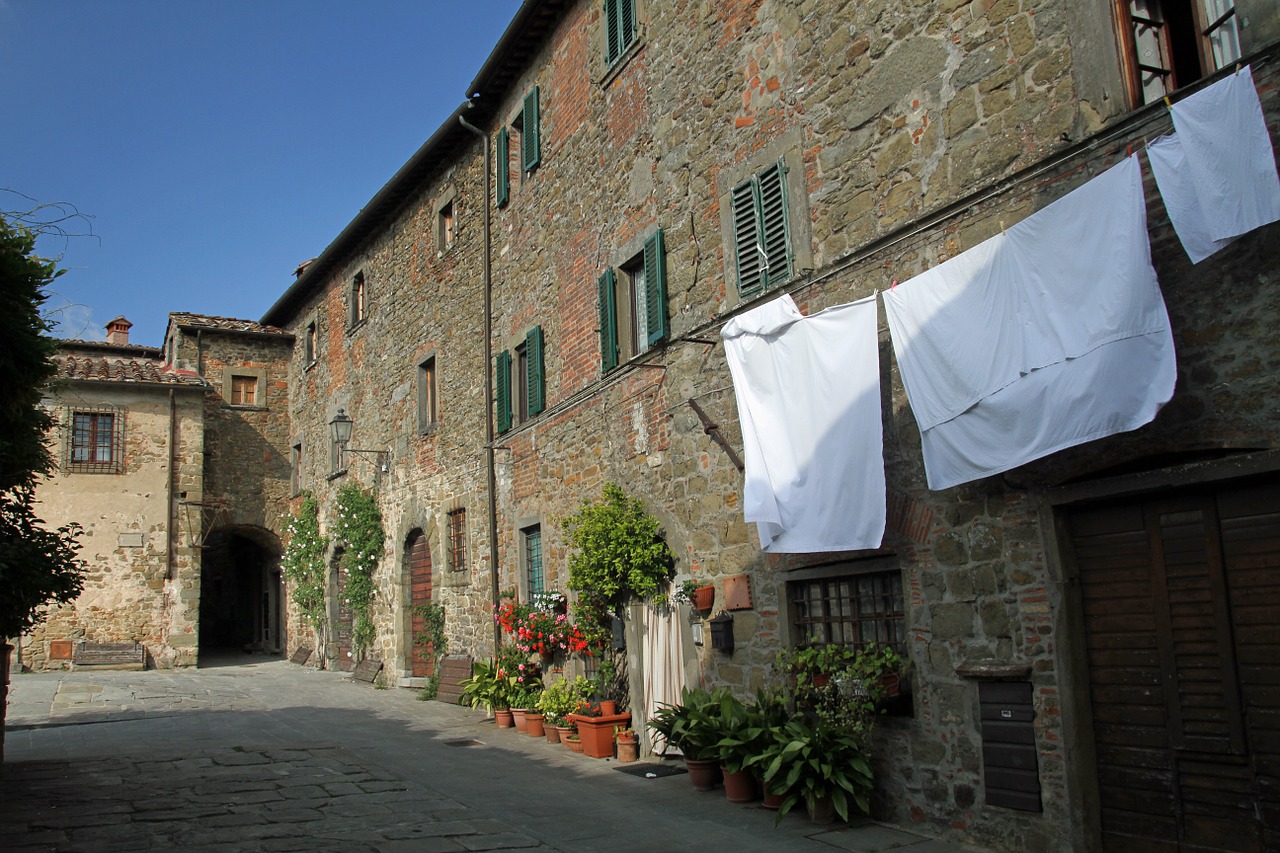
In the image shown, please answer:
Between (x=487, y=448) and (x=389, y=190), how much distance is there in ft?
20.5

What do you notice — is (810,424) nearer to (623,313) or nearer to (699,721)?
(699,721)

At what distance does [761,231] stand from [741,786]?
466cm

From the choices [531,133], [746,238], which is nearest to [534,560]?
[531,133]

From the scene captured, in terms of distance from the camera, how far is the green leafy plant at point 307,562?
21.7 metres

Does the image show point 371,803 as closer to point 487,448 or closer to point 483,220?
point 487,448

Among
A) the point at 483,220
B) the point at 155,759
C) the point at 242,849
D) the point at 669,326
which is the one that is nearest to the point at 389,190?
the point at 483,220

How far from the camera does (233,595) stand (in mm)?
27031

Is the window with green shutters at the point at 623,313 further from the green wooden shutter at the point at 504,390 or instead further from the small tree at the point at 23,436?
the small tree at the point at 23,436

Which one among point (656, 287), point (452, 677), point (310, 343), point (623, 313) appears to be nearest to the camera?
point (656, 287)

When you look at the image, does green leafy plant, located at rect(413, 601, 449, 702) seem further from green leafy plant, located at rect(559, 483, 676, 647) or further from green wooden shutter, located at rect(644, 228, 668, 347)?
green wooden shutter, located at rect(644, 228, 668, 347)

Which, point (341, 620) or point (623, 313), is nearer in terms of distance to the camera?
point (623, 313)

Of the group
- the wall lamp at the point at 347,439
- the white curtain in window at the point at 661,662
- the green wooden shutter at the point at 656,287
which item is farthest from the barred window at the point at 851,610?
the wall lamp at the point at 347,439

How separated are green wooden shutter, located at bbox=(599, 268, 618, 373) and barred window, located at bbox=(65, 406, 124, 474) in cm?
1450

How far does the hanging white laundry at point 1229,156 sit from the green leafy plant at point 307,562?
19529 millimetres
